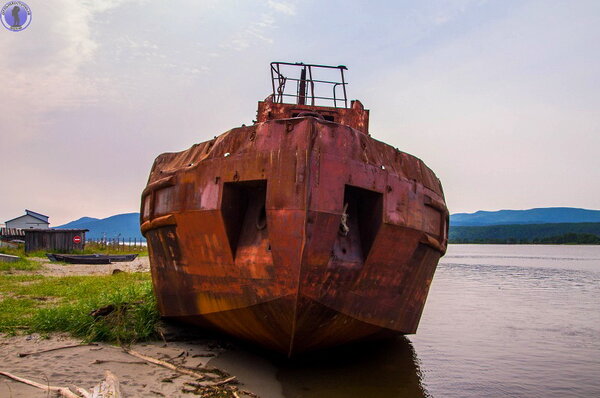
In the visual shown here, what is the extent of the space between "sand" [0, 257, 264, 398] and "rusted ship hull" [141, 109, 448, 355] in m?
0.45

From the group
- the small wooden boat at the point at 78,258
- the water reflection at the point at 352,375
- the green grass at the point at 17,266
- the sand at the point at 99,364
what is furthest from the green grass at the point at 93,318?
the small wooden boat at the point at 78,258

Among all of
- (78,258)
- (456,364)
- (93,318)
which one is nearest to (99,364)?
(93,318)

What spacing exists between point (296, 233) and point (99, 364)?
2460 millimetres

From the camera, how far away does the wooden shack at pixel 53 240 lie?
1051 inches

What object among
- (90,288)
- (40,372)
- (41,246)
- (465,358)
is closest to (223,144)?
(40,372)

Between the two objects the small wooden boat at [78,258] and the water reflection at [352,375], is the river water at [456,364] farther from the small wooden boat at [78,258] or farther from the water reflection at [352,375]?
the small wooden boat at [78,258]

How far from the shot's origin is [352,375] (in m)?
5.54

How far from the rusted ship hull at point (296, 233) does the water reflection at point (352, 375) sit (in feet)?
1.52

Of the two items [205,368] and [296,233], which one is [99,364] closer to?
[205,368]

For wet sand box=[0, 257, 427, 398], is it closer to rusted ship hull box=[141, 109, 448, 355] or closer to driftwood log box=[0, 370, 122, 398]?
driftwood log box=[0, 370, 122, 398]

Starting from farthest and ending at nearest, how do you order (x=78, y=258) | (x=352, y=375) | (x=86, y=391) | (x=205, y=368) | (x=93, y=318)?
(x=78, y=258) → (x=93, y=318) → (x=352, y=375) → (x=205, y=368) → (x=86, y=391)

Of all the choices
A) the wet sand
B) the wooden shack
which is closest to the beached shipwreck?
the wet sand

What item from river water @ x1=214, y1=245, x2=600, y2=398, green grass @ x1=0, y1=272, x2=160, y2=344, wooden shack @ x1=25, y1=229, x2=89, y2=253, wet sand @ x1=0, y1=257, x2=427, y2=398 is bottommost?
river water @ x1=214, y1=245, x2=600, y2=398

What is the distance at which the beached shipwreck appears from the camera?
4.43 m
